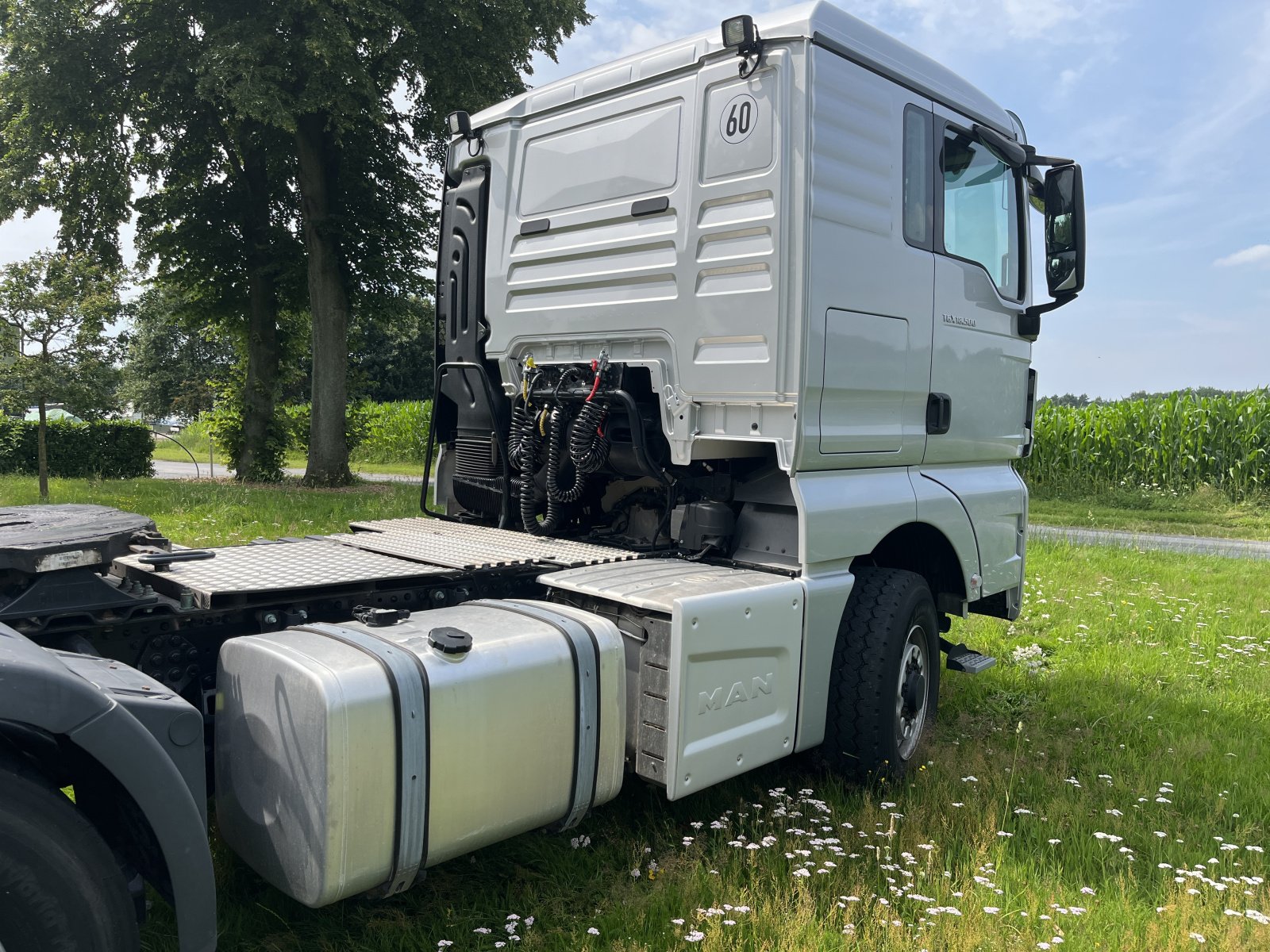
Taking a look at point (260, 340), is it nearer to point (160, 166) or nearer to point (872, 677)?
point (160, 166)

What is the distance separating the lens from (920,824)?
3531mm

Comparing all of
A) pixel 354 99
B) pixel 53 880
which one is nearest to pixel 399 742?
pixel 53 880

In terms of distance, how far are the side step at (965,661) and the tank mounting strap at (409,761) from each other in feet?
9.49

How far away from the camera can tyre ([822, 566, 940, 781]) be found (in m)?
3.75

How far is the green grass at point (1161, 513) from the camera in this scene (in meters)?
15.0

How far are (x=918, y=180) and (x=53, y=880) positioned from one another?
155 inches

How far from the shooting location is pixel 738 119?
12.1 feet

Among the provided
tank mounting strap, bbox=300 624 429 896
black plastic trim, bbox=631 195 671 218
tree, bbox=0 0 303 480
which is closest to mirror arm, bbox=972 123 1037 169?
black plastic trim, bbox=631 195 671 218

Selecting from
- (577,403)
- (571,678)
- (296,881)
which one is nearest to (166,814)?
(296,881)

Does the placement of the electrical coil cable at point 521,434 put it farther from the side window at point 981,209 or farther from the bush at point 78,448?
the bush at point 78,448

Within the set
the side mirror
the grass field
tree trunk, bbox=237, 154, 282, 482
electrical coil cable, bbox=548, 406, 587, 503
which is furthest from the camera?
tree trunk, bbox=237, 154, 282, 482

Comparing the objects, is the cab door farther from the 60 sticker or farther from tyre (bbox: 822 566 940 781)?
the 60 sticker

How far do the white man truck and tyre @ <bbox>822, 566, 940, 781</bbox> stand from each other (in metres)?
0.01

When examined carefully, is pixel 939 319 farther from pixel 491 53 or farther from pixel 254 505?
pixel 491 53
